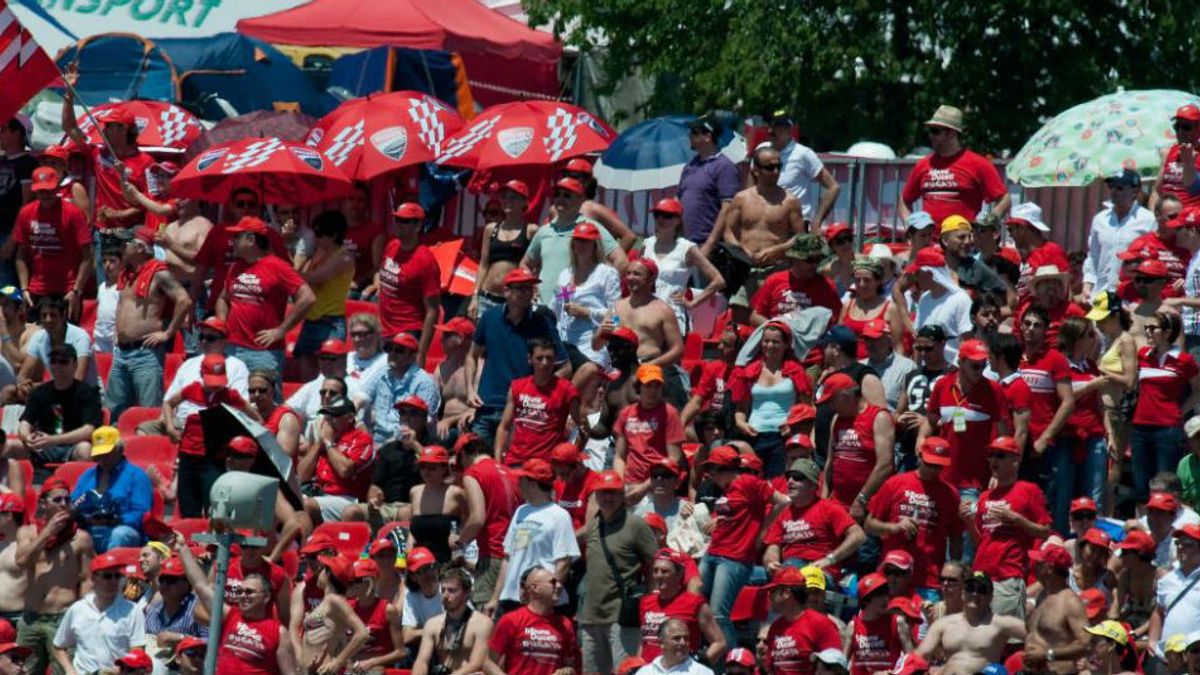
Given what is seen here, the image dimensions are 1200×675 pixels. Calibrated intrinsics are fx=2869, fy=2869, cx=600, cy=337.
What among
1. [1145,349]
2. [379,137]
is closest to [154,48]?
[379,137]

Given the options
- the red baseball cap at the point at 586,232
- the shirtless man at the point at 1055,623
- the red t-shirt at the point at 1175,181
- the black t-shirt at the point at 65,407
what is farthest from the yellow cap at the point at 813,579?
the black t-shirt at the point at 65,407

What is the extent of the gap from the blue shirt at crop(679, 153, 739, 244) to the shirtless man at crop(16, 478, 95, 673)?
5.60 metres

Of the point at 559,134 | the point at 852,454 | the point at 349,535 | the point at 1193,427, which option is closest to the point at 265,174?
the point at 559,134

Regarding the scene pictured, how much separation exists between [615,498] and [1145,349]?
3.88m

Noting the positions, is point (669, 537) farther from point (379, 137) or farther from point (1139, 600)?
point (379, 137)

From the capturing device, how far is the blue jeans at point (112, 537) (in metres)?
19.6

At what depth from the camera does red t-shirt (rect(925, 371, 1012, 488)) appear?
18594 millimetres

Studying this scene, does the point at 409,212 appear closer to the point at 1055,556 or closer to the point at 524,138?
the point at 524,138

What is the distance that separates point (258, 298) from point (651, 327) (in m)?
3.03

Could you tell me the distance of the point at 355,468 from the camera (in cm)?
1997

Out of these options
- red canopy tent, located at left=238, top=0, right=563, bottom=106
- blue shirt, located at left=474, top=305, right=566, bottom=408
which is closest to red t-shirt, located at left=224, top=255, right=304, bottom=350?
blue shirt, located at left=474, top=305, right=566, bottom=408

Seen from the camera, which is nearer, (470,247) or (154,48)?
(470,247)

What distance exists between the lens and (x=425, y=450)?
1906cm

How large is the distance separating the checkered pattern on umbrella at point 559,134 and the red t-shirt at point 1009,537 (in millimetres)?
6691
